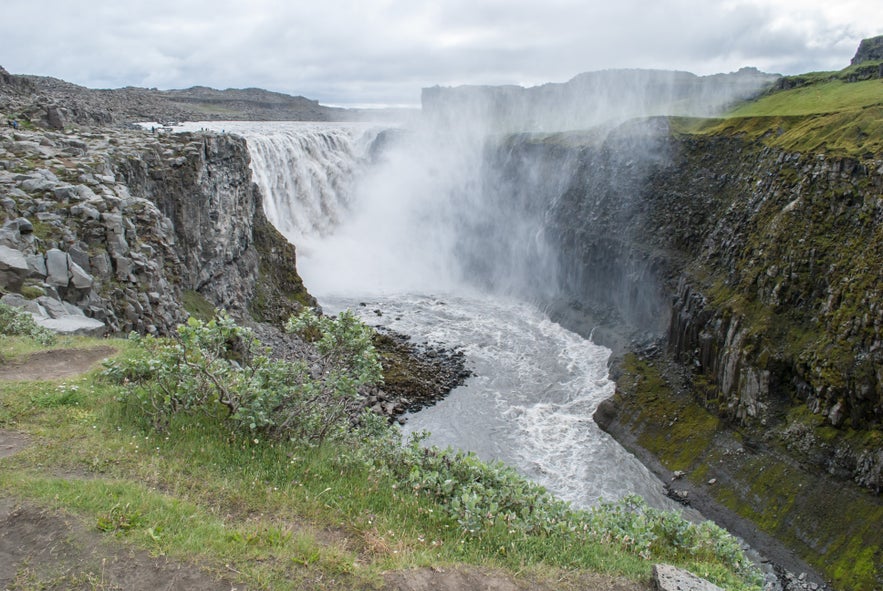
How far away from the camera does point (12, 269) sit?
736 inches

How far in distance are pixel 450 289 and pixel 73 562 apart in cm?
6312

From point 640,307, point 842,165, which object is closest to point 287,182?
point 640,307

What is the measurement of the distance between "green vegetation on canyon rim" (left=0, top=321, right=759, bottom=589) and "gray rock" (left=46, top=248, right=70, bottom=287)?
821cm

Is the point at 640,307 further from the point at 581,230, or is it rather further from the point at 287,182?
the point at 287,182

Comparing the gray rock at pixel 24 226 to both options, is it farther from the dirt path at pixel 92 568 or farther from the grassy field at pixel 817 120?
the grassy field at pixel 817 120

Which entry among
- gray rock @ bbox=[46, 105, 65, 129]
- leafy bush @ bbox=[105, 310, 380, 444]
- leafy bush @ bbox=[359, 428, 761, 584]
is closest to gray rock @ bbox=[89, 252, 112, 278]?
leafy bush @ bbox=[105, 310, 380, 444]

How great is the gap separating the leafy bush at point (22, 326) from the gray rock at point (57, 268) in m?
2.84

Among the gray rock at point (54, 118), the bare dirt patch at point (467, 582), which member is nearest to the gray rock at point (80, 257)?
the bare dirt patch at point (467, 582)

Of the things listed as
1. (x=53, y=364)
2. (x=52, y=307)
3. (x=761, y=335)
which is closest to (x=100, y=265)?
(x=52, y=307)

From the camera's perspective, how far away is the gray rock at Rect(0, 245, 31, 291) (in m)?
18.4

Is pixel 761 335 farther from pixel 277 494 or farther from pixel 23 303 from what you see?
pixel 23 303

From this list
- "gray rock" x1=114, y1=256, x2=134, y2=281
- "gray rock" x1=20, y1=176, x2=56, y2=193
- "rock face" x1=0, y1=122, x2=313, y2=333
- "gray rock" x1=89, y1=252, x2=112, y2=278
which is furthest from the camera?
"gray rock" x1=20, y1=176, x2=56, y2=193

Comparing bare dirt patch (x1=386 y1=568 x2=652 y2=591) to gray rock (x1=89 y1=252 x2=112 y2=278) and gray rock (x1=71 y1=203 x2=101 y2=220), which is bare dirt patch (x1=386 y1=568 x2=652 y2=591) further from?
gray rock (x1=71 y1=203 x2=101 y2=220)

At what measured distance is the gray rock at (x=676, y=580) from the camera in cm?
926
